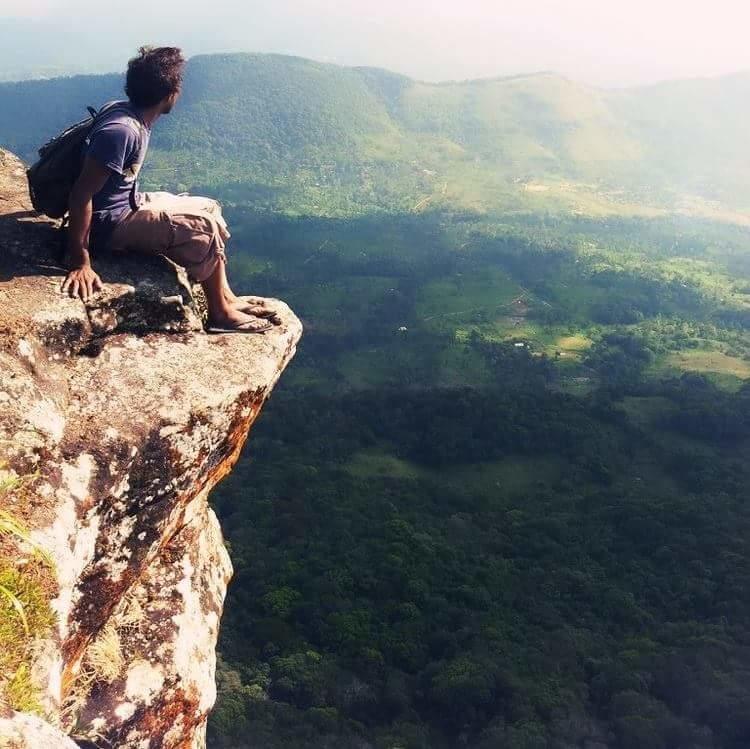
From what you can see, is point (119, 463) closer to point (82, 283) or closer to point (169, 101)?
point (82, 283)

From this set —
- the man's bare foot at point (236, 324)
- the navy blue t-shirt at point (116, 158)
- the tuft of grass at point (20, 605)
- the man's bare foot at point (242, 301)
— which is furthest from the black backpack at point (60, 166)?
the tuft of grass at point (20, 605)

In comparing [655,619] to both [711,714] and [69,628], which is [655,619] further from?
[69,628]

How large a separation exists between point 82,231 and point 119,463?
8.80ft

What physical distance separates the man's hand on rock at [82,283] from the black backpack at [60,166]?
2.51ft

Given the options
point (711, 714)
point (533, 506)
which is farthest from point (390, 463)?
point (711, 714)

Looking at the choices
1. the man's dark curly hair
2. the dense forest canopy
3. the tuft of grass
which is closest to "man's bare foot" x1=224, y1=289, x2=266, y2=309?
the man's dark curly hair

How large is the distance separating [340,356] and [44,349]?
5246 inches

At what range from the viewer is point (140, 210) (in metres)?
8.12

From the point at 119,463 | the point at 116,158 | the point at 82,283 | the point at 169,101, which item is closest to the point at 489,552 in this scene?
the point at 82,283

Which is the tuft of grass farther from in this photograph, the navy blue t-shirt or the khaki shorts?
the khaki shorts

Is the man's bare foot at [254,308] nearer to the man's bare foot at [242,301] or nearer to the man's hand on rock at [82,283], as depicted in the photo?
the man's bare foot at [242,301]

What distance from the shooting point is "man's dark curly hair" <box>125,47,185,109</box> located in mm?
7285

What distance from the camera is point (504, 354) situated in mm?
137750

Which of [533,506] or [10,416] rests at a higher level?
[10,416]
